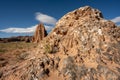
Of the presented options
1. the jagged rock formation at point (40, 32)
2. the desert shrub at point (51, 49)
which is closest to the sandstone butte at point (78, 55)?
the desert shrub at point (51, 49)

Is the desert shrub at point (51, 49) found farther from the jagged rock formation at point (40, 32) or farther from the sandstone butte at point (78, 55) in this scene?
the jagged rock formation at point (40, 32)

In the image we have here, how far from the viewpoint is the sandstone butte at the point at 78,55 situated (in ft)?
27.0

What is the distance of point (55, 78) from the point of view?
27.0 ft

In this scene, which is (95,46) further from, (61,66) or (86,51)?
(61,66)

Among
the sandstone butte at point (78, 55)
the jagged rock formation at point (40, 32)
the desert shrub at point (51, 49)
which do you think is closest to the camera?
the sandstone butte at point (78, 55)

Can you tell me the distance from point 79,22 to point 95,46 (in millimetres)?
2393

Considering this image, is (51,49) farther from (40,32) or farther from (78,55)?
(40,32)

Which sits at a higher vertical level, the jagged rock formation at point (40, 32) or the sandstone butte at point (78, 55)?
the jagged rock formation at point (40, 32)

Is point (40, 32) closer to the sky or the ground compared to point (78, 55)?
closer to the sky

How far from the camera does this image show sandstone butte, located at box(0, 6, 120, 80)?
8219mm

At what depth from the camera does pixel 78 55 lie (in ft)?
30.1

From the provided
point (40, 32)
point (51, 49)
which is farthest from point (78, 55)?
point (40, 32)

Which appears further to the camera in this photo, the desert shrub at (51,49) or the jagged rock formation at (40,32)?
the jagged rock formation at (40,32)

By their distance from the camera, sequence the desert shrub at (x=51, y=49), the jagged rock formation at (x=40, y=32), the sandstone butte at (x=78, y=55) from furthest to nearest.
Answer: the jagged rock formation at (x=40, y=32), the desert shrub at (x=51, y=49), the sandstone butte at (x=78, y=55)
